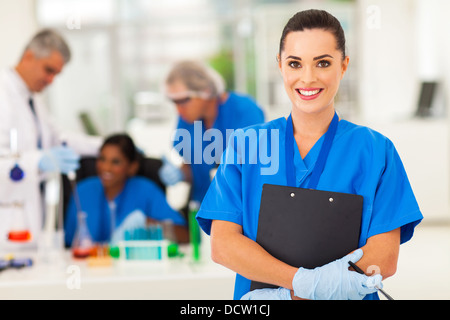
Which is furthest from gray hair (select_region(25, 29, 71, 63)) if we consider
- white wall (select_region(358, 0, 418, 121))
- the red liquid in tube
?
white wall (select_region(358, 0, 418, 121))

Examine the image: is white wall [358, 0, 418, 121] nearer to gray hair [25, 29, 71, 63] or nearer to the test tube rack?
gray hair [25, 29, 71, 63]

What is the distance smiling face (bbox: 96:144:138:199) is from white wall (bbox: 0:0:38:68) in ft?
10.7

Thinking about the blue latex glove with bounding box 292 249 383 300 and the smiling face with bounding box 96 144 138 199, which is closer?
the blue latex glove with bounding box 292 249 383 300

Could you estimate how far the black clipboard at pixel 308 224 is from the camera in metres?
0.91

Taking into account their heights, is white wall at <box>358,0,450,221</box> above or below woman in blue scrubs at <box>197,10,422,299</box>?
above

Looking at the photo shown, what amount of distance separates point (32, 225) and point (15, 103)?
492mm

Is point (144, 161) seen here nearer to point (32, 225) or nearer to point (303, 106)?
point (32, 225)

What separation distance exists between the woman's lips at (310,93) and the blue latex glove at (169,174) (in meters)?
1.45

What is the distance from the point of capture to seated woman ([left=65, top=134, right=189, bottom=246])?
2.21 metres

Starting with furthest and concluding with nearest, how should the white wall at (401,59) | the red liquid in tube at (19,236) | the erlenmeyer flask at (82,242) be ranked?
the white wall at (401,59), the erlenmeyer flask at (82,242), the red liquid in tube at (19,236)

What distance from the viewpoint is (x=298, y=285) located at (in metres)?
0.89

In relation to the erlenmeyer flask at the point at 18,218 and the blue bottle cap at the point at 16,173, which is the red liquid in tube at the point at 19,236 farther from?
the blue bottle cap at the point at 16,173

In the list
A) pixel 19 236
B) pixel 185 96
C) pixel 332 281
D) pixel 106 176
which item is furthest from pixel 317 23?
pixel 106 176

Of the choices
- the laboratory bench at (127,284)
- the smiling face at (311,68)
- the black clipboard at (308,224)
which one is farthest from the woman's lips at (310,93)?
the laboratory bench at (127,284)
